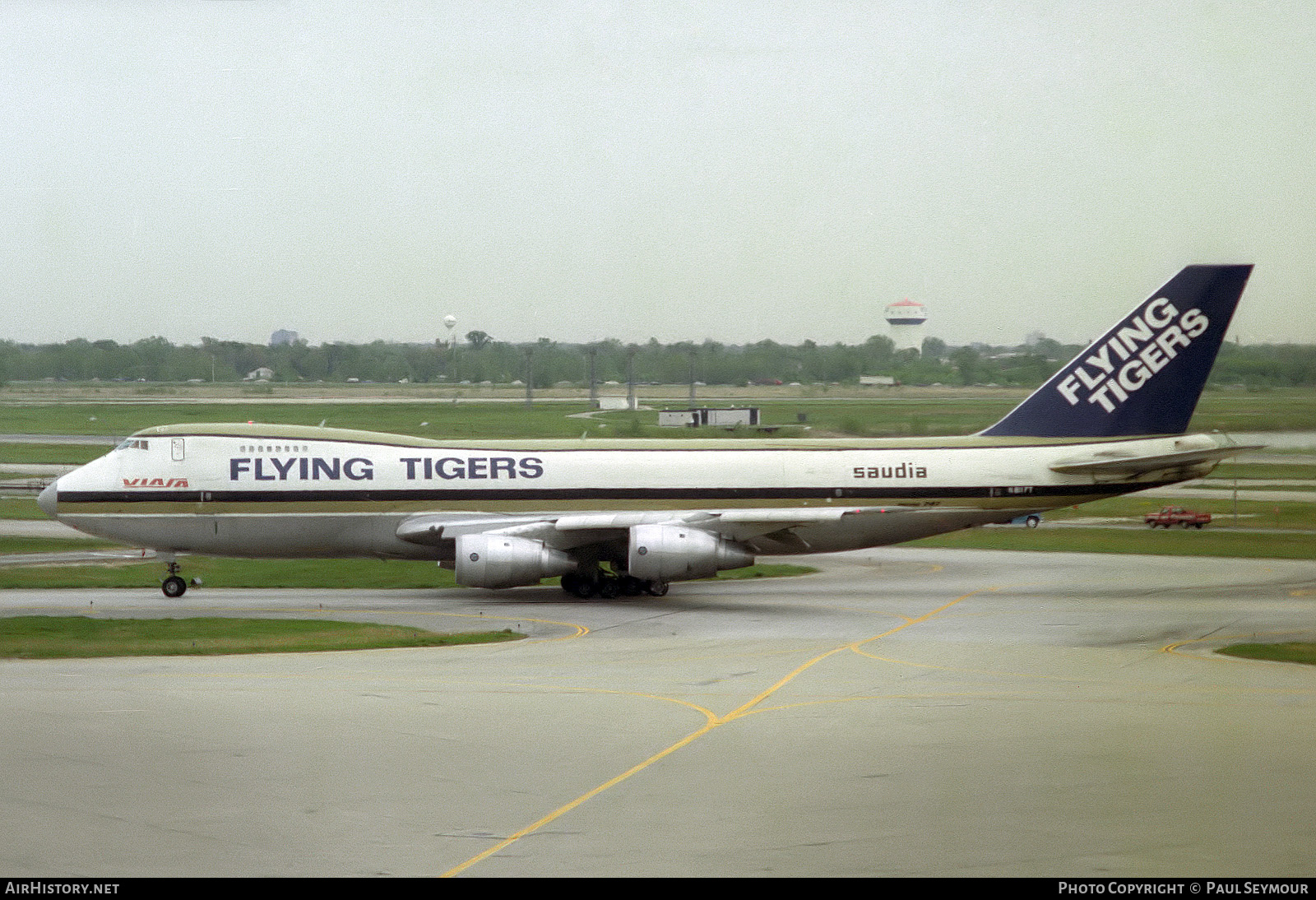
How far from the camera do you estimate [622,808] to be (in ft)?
41.7

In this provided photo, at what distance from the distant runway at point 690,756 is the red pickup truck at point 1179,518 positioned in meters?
18.9

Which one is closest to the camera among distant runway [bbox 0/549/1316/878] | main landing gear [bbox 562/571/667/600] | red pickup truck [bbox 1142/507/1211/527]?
distant runway [bbox 0/549/1316/878]

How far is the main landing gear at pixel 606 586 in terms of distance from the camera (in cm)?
3266

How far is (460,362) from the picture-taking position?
50.7 m

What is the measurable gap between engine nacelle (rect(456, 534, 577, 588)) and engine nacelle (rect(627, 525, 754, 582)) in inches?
76.9

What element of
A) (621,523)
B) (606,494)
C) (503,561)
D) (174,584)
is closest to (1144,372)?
(621,523)

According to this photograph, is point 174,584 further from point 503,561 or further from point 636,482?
point 636,482

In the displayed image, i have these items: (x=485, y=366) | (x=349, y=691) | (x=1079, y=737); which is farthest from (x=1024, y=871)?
(x=485, y=366)

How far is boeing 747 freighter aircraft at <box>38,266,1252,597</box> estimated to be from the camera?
104 feet

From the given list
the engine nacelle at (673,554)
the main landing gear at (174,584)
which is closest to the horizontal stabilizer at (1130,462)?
the engine nacelle at (673,554)

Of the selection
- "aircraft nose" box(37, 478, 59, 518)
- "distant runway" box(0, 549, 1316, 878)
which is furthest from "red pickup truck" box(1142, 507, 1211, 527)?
"aircraft nose" box(37, 478, 59, 518)

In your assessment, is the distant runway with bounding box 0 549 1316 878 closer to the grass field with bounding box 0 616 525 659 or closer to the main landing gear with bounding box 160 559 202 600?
the grass field with bounding box 0 616 525 659

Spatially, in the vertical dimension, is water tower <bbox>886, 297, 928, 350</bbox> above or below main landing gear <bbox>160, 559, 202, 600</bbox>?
above

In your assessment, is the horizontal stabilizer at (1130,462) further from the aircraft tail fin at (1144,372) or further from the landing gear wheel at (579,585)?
the landing gear wheel at (579,585)
